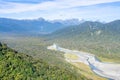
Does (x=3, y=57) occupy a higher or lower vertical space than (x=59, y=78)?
higher

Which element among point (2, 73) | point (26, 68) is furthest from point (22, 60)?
point (2, 73)

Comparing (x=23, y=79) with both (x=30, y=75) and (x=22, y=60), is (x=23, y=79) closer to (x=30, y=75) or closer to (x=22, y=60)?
(x=30, y=75)

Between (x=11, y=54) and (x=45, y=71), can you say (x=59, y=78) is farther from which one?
(x=11, y=54)

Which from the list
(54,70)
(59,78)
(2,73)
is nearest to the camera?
(2,73)

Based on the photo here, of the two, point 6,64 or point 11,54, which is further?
point 11,54

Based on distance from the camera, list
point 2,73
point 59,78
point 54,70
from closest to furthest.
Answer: point 2,73 → point 59,78 → point 54,70

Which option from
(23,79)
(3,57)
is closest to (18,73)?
(23,79)
